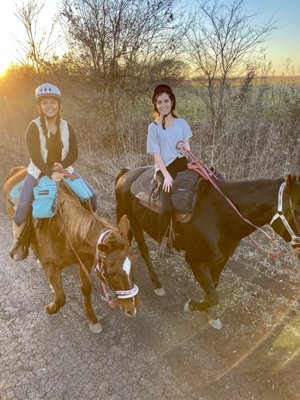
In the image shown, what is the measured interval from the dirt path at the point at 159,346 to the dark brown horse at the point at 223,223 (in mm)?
365

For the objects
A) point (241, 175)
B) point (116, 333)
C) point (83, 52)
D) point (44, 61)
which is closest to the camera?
point (116, 333)

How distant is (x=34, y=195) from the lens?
357cm

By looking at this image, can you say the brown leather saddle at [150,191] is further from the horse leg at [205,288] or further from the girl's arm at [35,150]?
the girl's arm at [35,150]

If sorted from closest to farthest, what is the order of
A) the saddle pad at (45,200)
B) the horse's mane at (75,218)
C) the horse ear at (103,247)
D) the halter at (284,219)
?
the horse ear at (103,247) → the halter at (284,219) → the horse's mane at (75,218) → the saddle pad at (45,200)

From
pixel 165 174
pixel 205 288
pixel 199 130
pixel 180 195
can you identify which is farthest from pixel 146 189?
pixel 199 130

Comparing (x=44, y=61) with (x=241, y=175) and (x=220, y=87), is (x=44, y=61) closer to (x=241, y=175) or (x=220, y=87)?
(x=220, y=87)

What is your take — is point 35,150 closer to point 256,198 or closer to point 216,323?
point 256,198

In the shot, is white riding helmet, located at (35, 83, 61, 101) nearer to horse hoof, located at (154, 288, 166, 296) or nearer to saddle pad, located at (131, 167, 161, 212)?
saddle pad, located at (131, 167, 161, 212)

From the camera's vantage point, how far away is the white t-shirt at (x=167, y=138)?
3648mm

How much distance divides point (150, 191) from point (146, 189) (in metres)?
0.12

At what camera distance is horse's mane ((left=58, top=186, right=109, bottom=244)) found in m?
2.89

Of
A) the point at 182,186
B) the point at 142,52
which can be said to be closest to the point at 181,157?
the point at 182,186

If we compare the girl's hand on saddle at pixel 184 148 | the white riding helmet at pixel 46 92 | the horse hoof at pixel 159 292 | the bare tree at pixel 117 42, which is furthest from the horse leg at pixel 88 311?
the bare tree at pixel 117 42

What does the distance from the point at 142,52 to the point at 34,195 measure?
861cm
